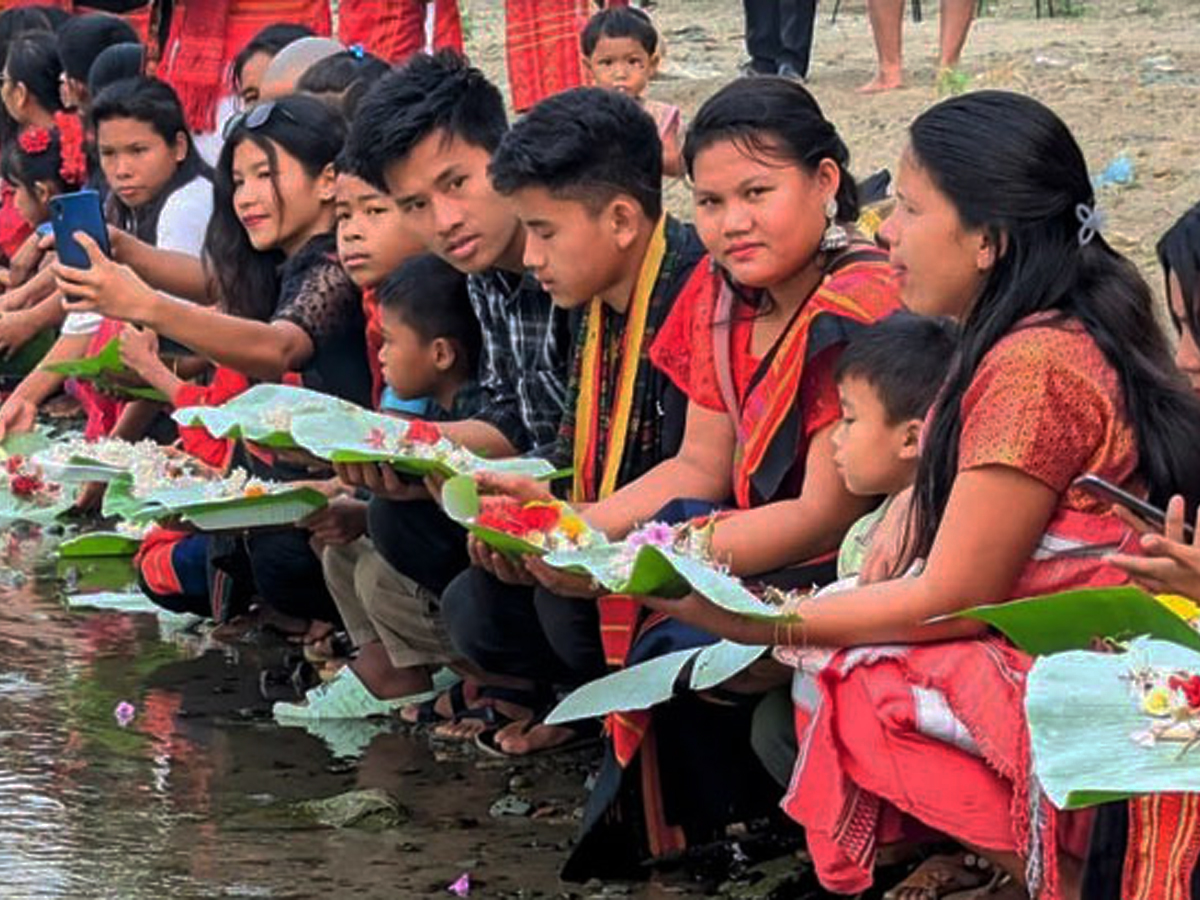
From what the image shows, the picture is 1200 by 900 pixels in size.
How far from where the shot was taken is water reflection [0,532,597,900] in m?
4.46

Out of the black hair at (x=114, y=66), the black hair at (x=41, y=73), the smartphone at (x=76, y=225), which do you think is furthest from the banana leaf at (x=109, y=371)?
the black hair at (x=41, y=73)

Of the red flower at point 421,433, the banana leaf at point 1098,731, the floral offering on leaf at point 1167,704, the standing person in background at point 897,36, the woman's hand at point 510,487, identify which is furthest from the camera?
the standing person in background at point 897,36

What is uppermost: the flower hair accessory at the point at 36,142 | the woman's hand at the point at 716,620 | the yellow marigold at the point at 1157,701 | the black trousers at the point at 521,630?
the flower hair accessory at the point at 36,142

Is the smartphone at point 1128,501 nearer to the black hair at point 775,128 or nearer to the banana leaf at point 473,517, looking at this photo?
the banana leaf at point 473,517

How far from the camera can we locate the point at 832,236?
4.56 metres

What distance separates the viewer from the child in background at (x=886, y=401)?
422 centimetres

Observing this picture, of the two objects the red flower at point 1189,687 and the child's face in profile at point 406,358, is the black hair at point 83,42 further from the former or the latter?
the red flower at point 1189,687

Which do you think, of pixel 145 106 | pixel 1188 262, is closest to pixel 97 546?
pixel 145 106

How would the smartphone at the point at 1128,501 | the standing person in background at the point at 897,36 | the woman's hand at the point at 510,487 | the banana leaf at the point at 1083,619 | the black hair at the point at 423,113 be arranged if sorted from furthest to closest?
the standing person in background at the point at 897,36 → the black hair at the point at 423,113 → the woman's hand at the point at 510,487 → the smartphone at the point at 1128,501 → the banana leaf at the point at 1083,619

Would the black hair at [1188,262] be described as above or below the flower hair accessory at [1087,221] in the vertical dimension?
below

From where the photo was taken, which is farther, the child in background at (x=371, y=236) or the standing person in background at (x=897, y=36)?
the standing person in background at (x=897, y=36)

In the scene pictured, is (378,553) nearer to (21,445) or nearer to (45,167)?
(21,445)

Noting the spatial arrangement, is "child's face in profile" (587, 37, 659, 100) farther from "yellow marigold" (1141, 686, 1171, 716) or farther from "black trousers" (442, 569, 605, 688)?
"yellow marigold" (1141, 686, 1171, 716)

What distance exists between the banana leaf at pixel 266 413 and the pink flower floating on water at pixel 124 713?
26.5 inches
